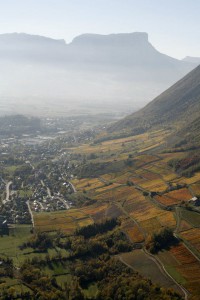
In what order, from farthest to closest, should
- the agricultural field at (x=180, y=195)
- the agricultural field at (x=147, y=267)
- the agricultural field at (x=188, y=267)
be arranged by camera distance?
the agricultural field at (x=180, y=195)
the agricultural field at (x=147, y=267)
the agricultural field at (x=188, y=267)

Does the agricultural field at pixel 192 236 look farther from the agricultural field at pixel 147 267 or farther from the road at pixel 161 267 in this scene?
the agricultural field at pixel 147 267

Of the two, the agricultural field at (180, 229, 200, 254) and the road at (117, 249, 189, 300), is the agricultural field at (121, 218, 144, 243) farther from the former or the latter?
the agricultural field at (180, 229, 200, 254)

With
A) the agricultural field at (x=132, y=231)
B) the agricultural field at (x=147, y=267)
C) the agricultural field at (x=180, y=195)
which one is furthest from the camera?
the agricultural field at (x=180, y=195)

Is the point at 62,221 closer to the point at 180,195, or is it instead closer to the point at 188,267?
the point at 180,195

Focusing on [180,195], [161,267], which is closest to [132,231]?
[161,267]

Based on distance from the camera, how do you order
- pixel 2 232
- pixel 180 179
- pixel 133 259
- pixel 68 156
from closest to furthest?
pixel 133 259 < pixel 2 232 < pixel 180 179 < pixel 68 156

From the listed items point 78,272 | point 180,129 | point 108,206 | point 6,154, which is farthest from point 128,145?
point 78,272

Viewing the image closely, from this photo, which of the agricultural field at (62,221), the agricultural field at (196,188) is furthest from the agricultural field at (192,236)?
the agricultural field at (62,221)

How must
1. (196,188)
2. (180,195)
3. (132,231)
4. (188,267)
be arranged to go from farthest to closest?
(196,188) < (180,195) < (132,231) < (188,267)

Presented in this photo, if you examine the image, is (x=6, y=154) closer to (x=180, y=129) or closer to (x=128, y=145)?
(x=128, y=145)

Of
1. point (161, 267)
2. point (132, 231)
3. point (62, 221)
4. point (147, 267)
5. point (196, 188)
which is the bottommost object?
point (147, 267)

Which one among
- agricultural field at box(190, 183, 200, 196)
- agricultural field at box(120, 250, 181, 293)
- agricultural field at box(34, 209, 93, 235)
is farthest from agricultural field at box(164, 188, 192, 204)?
agricultural field at box(120, 250, 181, 293)
